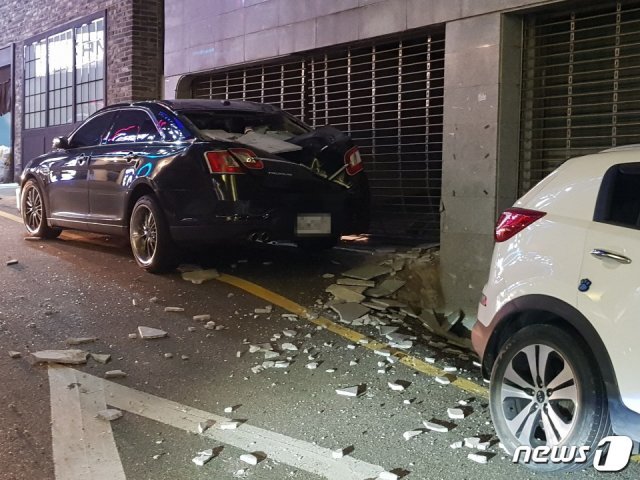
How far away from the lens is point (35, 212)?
8.91 m

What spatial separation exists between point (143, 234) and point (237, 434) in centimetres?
360

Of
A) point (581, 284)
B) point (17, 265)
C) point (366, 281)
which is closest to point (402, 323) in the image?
point (366, 281)

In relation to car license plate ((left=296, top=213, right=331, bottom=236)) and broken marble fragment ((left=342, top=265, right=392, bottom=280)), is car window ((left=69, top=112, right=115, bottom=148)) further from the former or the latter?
broken marble fragment ((left=342, top=265, right=392, bottom=280))

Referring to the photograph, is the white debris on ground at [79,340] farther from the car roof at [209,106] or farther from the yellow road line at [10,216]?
the yellow road line at [10,216]

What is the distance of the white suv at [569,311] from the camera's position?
2.89m

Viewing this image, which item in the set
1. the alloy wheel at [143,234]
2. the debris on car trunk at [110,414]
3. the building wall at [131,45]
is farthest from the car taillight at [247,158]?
the building wall at [131,45]

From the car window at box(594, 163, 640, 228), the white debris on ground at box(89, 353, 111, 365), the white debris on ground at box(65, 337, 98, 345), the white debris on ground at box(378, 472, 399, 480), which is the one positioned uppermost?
the car window at box(594, 163, 640, 228)

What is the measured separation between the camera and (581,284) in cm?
308

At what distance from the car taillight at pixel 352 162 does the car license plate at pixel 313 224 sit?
22.6 inches

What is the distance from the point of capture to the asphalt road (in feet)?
11.3

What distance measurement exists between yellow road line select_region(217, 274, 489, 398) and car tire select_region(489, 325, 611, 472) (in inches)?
34.0

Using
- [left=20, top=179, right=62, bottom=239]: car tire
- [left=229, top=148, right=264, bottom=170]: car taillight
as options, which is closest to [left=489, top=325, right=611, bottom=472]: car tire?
[left=229, top=148, right=264, bottom=170]: car taillight

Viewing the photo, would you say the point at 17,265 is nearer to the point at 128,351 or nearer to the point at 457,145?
the point at 128,351

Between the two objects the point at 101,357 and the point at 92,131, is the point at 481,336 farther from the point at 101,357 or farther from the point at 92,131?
the point at 92,131
